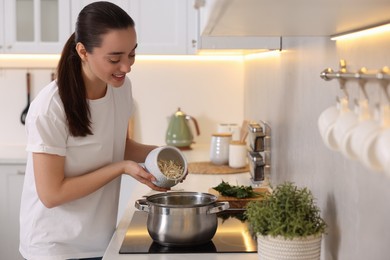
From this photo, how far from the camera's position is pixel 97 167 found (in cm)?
207

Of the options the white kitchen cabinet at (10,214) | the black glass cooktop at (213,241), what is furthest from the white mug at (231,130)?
the black glass cooktop at (213,241)

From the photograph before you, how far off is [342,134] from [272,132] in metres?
1.95

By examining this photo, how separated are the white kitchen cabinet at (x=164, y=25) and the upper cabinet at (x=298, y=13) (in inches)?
94.7

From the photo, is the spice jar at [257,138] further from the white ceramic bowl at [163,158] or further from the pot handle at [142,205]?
the pot handle at [142,205]

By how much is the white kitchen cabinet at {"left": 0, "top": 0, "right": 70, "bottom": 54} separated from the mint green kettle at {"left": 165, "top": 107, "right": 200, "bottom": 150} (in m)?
0.81

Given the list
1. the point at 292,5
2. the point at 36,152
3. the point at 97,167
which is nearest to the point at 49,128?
the point at 36,152

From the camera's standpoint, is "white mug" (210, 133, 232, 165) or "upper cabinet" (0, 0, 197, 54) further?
"upper cabinet" (0, 0, 197, 54)

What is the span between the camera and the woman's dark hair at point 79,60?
1.91m

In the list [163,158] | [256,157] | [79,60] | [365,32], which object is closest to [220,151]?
[256,157]

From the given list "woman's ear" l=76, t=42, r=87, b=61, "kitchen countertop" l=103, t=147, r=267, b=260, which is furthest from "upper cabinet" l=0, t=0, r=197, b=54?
"woman's ear" l=76, t=42, r=87, b=61

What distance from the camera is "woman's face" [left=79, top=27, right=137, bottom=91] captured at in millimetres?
1896

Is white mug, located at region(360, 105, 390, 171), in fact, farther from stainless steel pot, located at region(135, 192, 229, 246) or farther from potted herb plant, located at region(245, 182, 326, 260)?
stainless steel pot, located at region(135, 192, 229, 246)

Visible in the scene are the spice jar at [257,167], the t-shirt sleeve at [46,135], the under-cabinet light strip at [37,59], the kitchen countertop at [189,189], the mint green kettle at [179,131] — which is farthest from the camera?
the under-cabinet light strip at [37,59]

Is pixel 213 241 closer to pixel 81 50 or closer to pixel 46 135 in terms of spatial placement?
pixel 46 135
